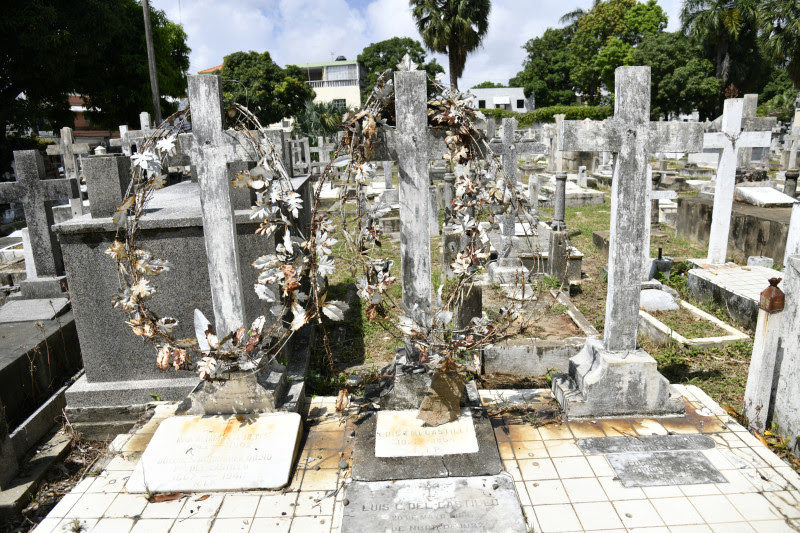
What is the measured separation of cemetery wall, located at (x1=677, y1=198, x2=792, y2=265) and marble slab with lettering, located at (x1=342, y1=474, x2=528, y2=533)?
7.27 metres

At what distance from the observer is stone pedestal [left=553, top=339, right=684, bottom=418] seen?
381cm

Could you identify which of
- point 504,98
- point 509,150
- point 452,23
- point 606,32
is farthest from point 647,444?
point 504,98

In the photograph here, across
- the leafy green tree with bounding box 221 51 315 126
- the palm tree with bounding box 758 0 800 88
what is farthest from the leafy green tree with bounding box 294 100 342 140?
the palm tree with bounding box 758 0 800 88

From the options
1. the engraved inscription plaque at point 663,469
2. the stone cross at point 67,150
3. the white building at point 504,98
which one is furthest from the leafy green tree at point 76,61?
the white building at point 504,98

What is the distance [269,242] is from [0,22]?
610 inches

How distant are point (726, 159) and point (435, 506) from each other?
6.78 m

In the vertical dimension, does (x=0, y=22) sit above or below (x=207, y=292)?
above

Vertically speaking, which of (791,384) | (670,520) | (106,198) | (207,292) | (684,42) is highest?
(684,42)

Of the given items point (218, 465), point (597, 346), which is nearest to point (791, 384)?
point (597, 346)

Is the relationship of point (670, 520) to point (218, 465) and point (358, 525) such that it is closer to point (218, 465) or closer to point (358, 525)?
point (358, 525)

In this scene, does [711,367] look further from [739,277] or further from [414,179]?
[414,179]

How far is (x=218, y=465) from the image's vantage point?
338cm

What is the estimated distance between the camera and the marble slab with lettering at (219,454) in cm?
329

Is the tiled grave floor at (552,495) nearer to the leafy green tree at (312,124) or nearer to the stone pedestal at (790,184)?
the stone pedestal at (790,184)
